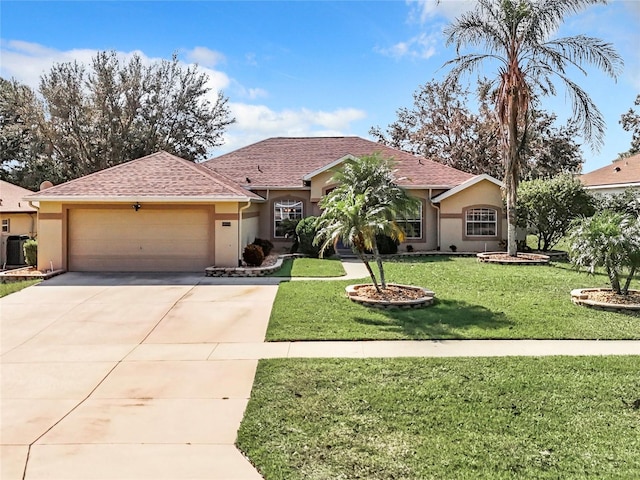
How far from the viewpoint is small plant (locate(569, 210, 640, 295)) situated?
10.2 meters

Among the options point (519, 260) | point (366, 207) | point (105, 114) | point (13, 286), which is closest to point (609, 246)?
point (366, 207)

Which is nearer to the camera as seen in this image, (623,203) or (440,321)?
(440,321)

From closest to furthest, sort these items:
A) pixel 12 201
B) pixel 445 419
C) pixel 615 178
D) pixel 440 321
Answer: pixel 445 419 < pixel 440 321 < pixel 12 201 < pixel 615 178

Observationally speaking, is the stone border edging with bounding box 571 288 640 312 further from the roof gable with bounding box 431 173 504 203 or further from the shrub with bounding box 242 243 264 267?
the roof gable with bounding box 431 173 504 203

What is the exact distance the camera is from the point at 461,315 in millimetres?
9656

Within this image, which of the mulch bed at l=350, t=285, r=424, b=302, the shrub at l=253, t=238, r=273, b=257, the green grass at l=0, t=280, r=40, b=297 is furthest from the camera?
the shrub at l=253, t=238, r=273, b=257

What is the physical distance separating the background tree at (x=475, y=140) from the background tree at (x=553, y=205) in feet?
52.1

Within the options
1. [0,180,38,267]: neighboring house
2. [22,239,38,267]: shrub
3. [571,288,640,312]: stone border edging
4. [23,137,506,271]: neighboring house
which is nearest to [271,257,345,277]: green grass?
[23,137,506,271]: neighboring house

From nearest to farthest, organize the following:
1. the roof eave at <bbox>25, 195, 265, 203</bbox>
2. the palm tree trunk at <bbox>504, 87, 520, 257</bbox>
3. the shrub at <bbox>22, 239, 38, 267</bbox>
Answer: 1. the roof eave at <bbox>25, 195, 265, 203</bbox>
2. the shrub at <bbox>22, 239, 38, 267</bbox>
3. the palm tree trunk at <bbox>504, 87, 520, 257</bbox>

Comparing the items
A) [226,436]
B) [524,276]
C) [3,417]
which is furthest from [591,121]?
[3,417]

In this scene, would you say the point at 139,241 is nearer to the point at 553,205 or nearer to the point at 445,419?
the point at 445,419

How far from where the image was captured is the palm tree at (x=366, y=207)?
34.0ft

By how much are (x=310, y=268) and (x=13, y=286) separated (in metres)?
8.93

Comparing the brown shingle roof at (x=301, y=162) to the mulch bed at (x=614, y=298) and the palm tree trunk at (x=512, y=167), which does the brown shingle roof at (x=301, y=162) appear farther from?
the mulch bed at (x=614, y=298)
